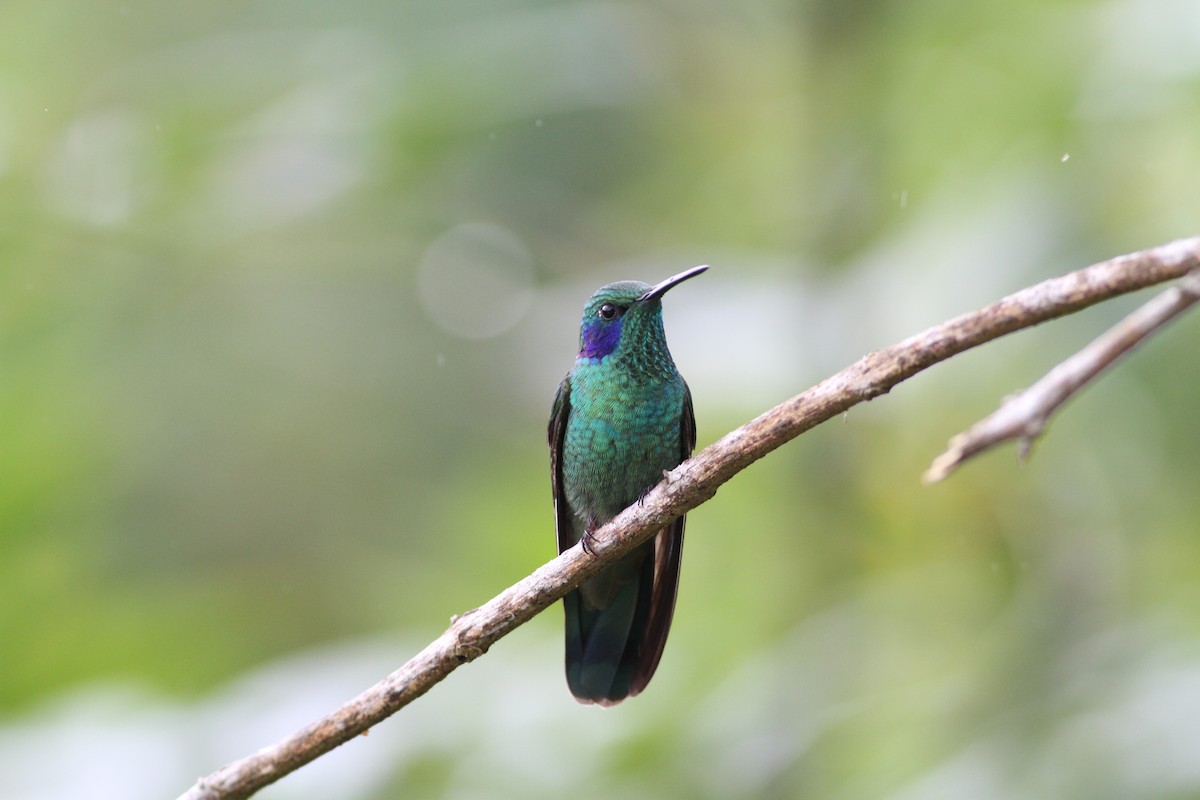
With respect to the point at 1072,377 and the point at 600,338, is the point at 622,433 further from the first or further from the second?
the point at 1072,377

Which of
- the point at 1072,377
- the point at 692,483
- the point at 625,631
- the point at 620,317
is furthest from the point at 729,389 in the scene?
the point at 1072,377

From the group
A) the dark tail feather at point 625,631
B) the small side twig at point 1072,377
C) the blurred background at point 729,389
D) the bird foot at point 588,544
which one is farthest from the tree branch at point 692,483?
the blurred background at point 729,389

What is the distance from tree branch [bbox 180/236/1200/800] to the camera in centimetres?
178

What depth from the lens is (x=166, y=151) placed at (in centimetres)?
445

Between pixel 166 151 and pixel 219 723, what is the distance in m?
2.05

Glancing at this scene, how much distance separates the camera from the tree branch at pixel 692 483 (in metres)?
1.78

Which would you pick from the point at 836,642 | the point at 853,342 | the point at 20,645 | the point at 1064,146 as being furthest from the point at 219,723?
the point at 1064,146

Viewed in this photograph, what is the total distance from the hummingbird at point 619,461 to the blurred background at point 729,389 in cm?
18

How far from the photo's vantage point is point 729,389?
402 cm

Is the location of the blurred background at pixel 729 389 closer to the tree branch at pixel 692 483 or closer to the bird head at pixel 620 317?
the bird head at pixel 620 317

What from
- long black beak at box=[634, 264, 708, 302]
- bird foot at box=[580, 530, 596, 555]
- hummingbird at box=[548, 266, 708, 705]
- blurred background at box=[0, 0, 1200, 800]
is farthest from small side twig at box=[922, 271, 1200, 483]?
hummingbird at box=[548, 266, 708, 705]

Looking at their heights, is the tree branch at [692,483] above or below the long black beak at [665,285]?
below

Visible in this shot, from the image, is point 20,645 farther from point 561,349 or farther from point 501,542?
point 561,349

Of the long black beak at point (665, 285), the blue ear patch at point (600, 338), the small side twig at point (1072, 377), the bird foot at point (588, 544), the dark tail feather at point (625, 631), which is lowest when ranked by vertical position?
the dark tail feather at point (625, 631)
